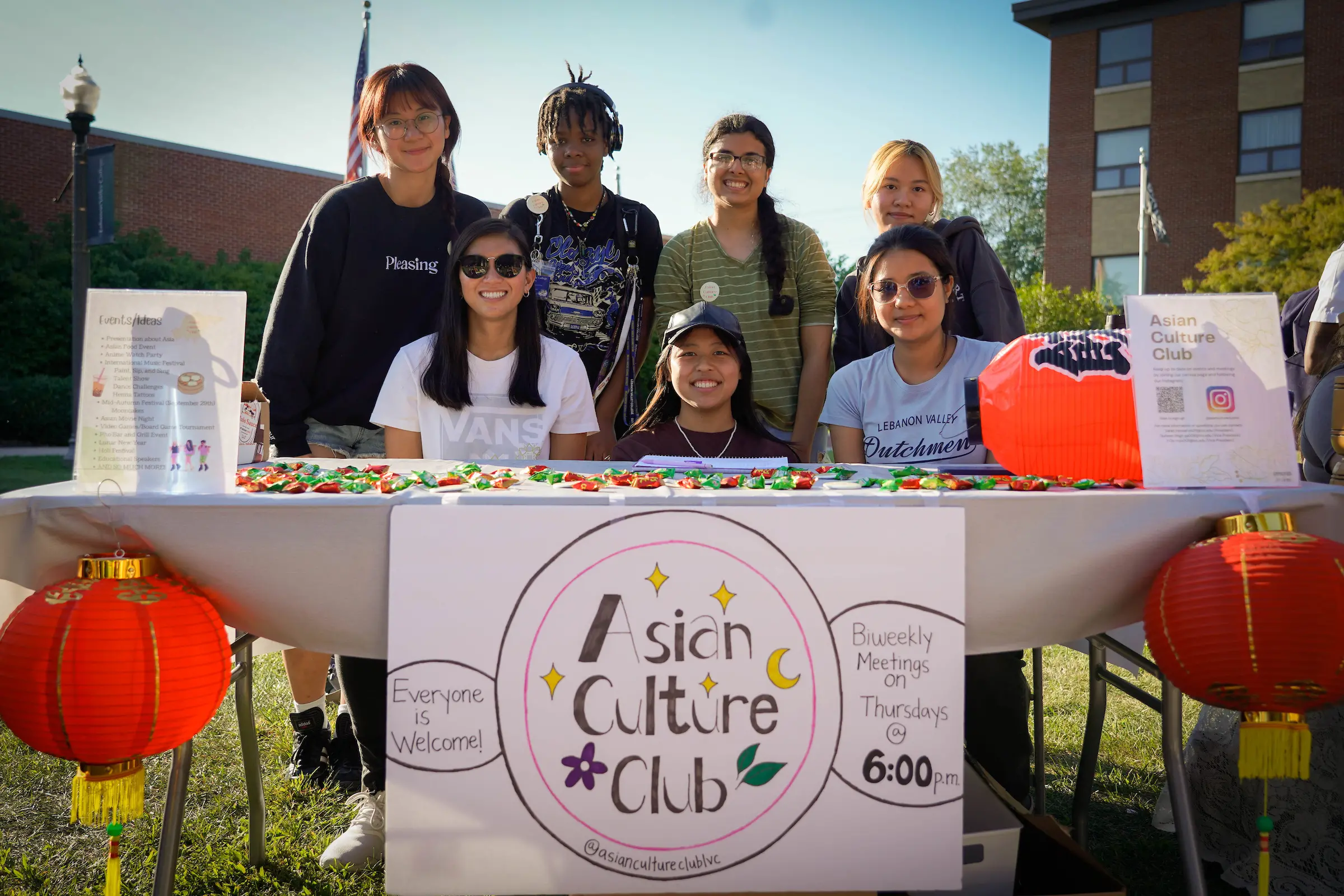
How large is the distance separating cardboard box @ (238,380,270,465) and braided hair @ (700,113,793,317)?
167 centimetres

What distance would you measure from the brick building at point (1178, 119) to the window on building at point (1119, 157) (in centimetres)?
3

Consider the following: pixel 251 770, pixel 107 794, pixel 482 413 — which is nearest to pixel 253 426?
pixel 482 413

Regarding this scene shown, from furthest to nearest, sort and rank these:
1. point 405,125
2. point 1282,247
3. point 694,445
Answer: point 1282,247 < point 405,125 < point 694,445

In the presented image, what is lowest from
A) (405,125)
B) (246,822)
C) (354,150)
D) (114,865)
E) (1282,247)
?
(246,822)

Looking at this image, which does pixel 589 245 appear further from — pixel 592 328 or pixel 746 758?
pixel 746 758

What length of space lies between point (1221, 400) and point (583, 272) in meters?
2.08

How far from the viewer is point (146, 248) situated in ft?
57.1

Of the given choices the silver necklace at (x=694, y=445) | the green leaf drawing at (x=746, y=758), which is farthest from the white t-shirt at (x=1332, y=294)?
the green leaf drawing at (x=746, y=758)

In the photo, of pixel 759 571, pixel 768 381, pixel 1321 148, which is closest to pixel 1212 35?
pixel 1321 148

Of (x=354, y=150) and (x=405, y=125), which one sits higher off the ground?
(x=354, y=150)

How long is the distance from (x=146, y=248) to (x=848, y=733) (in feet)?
64.7

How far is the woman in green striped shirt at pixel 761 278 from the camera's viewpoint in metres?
3.04

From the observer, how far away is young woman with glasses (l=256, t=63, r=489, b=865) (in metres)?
2.74

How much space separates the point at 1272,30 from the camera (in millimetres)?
21219
